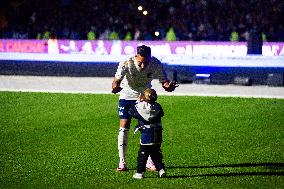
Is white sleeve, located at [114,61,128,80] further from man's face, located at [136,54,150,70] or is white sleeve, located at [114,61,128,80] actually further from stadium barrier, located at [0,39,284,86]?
stadium barrier, located at [0,39,284,86]

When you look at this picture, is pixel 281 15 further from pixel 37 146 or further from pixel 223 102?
pixel 37 146

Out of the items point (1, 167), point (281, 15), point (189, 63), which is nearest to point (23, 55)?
point (189, 63)

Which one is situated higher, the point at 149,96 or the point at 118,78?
the point at 118,78

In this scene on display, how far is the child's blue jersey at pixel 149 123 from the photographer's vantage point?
8.78 meters

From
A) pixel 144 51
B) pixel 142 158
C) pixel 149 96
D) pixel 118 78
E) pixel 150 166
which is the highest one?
pixel 144 51

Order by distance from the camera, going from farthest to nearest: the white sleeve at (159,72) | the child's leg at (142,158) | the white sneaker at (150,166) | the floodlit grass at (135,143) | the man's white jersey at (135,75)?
the white sneaker at (150,166), the white sleeve at (159,72), the man's white jersey at (135,75), the floodlit grass at (135,143), the child's leg at (142,158)

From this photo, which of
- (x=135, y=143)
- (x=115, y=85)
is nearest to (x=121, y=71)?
(x=115, y=85)

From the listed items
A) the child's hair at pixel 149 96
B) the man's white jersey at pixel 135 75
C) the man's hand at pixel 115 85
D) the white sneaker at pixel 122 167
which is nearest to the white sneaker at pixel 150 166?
the white sneaker at pixel 122 167

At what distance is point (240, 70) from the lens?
899 inches

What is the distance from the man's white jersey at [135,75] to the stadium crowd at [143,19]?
67.5ft

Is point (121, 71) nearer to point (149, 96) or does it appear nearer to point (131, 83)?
point (131, 83)

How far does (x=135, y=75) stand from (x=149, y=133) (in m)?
1.04

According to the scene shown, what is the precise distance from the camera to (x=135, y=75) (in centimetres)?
931

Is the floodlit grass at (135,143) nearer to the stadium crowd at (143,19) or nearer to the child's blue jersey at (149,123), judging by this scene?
the child's blue jersey at (149,123)
